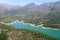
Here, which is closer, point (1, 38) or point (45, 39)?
point (1, 38)

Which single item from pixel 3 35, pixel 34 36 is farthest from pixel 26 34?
pixel 3 35

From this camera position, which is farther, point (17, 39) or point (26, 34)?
point (26, 34)

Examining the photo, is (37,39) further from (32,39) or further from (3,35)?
(3,35)

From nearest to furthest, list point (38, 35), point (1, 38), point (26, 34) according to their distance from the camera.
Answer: point (1, 38), point (38, 35), point (26, 34)

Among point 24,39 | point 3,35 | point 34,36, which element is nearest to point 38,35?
point 34,36

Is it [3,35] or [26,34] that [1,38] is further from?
[26,34]

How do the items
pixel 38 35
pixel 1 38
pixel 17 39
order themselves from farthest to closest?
pixel 38 35
pixel 17 39
pixel 1 38

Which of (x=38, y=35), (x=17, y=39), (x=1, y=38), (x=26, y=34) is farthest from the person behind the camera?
(x=26, y=34)

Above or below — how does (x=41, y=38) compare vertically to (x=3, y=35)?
below

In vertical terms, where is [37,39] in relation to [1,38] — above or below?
below
